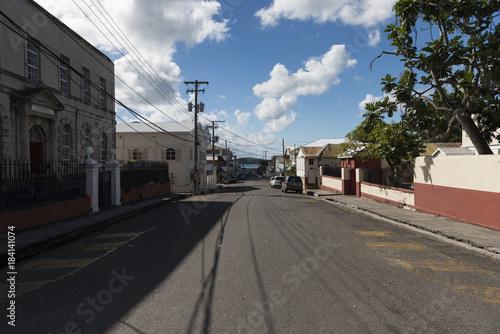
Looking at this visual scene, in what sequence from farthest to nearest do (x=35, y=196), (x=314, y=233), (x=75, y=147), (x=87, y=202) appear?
(x=75, y=147), (x=87, y=202), (x=35, y=196), (x=314, y=233)

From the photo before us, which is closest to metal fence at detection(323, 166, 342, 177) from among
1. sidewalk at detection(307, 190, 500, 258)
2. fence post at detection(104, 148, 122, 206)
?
sidewalk at detection(307, 190, 500, 258)

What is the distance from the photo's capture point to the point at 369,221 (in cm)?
1221

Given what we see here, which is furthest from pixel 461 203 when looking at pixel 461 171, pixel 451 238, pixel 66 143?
pixel 66 143

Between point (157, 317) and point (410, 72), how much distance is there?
11939 mm

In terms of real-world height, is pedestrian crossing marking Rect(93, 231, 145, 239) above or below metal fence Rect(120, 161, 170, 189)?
below

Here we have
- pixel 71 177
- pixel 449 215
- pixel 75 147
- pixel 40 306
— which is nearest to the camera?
pixel 40 306

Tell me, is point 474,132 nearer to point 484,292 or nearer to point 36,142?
point 484,292

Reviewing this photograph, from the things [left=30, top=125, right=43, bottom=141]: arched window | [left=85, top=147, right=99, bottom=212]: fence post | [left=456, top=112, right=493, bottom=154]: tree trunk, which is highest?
[left=30, top=125, right=43, bottom=141]: arched window

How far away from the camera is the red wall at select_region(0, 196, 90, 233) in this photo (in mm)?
9133

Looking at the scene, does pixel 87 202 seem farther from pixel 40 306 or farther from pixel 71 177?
pixel 40 306

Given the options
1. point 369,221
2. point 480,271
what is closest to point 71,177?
point 369,221

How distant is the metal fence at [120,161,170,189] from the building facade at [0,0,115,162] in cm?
343

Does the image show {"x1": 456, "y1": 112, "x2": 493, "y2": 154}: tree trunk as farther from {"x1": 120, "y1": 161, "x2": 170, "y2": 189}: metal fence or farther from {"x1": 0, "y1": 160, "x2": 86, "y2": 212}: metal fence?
{"x1": 120, "y1": 161, "x2": 170, "y2": 189}: metal fence

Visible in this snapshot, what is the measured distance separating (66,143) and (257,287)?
19359 millimetres
